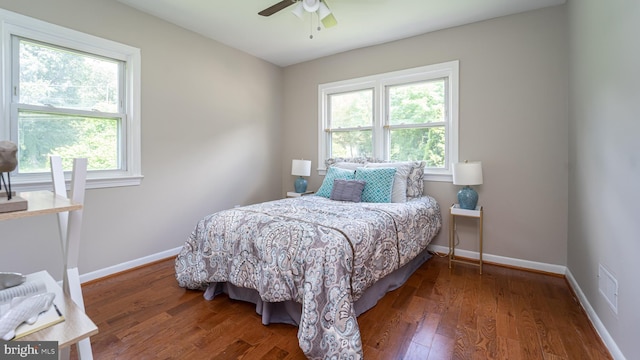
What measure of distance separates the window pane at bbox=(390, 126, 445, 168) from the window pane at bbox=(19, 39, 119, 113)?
3.14m

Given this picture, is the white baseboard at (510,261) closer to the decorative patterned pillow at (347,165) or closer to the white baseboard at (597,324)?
the white baseboard at (597,324)

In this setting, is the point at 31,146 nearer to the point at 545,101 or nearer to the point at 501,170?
the point at 501,170

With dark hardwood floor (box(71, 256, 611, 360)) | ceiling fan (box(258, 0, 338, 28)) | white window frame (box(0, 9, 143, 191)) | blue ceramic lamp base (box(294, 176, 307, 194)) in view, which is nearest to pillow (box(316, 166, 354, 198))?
blue ceramic lamp base (box(294, 176, 307, 194))

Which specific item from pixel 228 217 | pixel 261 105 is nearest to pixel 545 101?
pixel 228 217

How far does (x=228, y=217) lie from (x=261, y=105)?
98.6 inches

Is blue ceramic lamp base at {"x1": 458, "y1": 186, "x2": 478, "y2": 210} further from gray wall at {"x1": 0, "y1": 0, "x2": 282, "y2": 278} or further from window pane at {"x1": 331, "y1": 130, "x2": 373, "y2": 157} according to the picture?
gray wall at {"x1": 0, "y1": 0, "x2": 282, "y2": 278}

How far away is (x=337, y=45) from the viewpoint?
3732mm

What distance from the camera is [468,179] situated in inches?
112

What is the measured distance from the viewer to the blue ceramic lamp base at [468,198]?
2.88 metres

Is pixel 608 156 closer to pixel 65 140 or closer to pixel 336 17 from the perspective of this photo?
pixel 336 17

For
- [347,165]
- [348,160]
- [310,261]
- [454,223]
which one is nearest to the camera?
[310,261]

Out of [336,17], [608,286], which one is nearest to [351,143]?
[336,17]

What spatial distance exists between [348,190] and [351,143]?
3.80 ft

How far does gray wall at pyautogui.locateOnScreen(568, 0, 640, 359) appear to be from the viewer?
4.67 feet
